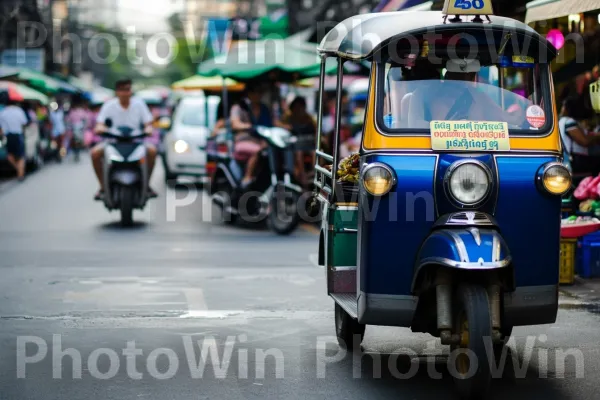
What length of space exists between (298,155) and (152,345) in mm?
8869

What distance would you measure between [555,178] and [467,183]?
0.51 m

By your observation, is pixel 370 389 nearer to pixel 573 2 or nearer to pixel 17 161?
pixel 573 2

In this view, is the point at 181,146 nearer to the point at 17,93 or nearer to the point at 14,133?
the point at 14,133

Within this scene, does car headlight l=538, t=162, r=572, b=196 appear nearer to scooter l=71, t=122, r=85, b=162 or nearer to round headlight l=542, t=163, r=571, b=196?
round headlight l=542, t=163, r=571, b=196

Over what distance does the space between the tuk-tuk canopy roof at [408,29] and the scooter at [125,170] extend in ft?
32.0

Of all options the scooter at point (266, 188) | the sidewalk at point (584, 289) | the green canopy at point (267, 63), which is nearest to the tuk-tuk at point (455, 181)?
Result: the sidewalk at point (584, 289)

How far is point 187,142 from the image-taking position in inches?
958

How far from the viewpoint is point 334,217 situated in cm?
778

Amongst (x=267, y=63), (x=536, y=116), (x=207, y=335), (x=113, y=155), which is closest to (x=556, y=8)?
(x=536, y=116)

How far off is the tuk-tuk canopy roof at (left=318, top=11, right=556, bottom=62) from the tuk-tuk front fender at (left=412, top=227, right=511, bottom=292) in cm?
115

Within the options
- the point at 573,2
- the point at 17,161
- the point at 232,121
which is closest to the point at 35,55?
the point at 17,161

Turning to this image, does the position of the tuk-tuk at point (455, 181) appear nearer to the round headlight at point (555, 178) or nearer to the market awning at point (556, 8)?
the round headlight at point (555, 178)

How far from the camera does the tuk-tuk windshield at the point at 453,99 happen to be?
6.94m

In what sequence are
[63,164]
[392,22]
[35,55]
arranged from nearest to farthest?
1. [392,22]
2. [63,164]
3. [35,55]
